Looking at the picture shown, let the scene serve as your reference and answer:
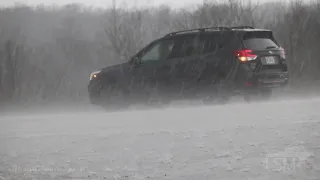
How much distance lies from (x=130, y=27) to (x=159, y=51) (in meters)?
11.8

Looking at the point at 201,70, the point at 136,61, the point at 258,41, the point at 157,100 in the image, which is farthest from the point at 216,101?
the point at 136,61

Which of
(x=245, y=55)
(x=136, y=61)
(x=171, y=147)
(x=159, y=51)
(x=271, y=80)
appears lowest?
(x=136, y=61)

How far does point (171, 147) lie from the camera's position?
6445 millimetres

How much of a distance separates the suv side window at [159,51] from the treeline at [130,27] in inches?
277

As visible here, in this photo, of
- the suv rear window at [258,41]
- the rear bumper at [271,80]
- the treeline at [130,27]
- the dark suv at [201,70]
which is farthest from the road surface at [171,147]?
the treeline at [130,27]

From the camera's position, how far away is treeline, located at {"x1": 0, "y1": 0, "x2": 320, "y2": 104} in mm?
19562

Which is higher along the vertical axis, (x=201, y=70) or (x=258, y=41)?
(x=258, y=41)

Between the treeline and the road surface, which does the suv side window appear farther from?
the treeline

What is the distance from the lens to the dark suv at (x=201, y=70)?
1084 centimetres

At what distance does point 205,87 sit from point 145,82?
150 cm

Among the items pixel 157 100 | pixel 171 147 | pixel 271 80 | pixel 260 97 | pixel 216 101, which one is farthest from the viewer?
pixel 260 97

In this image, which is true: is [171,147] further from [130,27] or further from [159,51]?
[130,27]

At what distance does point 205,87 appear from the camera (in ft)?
36.9

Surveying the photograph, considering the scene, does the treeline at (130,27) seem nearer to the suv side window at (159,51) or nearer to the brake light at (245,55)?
the suv side window at (159,51)
